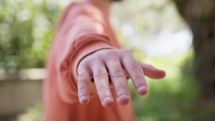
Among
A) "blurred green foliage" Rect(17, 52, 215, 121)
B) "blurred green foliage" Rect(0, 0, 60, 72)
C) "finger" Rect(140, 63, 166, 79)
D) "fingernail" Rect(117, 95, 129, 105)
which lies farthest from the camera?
"blurred green foliage" Rect(0, 0, 60, 72)

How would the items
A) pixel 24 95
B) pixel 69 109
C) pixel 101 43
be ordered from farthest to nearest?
pixel 24 95 < pixel 69 109 < pixel 101 43

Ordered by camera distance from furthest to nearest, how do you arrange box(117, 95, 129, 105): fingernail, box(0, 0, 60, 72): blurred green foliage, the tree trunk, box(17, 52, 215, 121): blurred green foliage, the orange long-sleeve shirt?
box(0, 0, 60, 72): blurred green foliage
the tree trunk
box(17, 52, 215, 121): blurred green foliage
the orange long-sleeve shirt
box(117, 95, 129, 105): fingernail

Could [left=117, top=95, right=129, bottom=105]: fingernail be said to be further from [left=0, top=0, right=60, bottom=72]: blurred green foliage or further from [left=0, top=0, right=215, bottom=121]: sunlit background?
[left=0, top=0, right=60, bottom=72]: blurred green foliage

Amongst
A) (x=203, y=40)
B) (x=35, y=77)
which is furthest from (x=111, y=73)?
(x=35, y=77)

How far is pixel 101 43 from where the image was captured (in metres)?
1.03

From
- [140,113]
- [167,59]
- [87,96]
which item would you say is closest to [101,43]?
[87,96]

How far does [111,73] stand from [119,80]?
0.09 feet

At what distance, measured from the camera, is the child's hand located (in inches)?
33.4

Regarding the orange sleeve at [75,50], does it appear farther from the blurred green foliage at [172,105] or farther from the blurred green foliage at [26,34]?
the blurred green foliage at [26,34]

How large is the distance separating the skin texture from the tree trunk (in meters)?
5.90

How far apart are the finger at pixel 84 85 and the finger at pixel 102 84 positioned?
17 millimetres

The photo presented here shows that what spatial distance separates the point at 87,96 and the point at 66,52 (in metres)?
0.23

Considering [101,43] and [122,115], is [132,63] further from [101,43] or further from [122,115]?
[122,115]

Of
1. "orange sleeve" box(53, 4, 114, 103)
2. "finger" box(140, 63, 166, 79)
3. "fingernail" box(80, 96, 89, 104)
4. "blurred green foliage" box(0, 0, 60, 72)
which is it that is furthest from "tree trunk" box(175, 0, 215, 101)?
"fingernail" box(80, 96, 89, 104)
